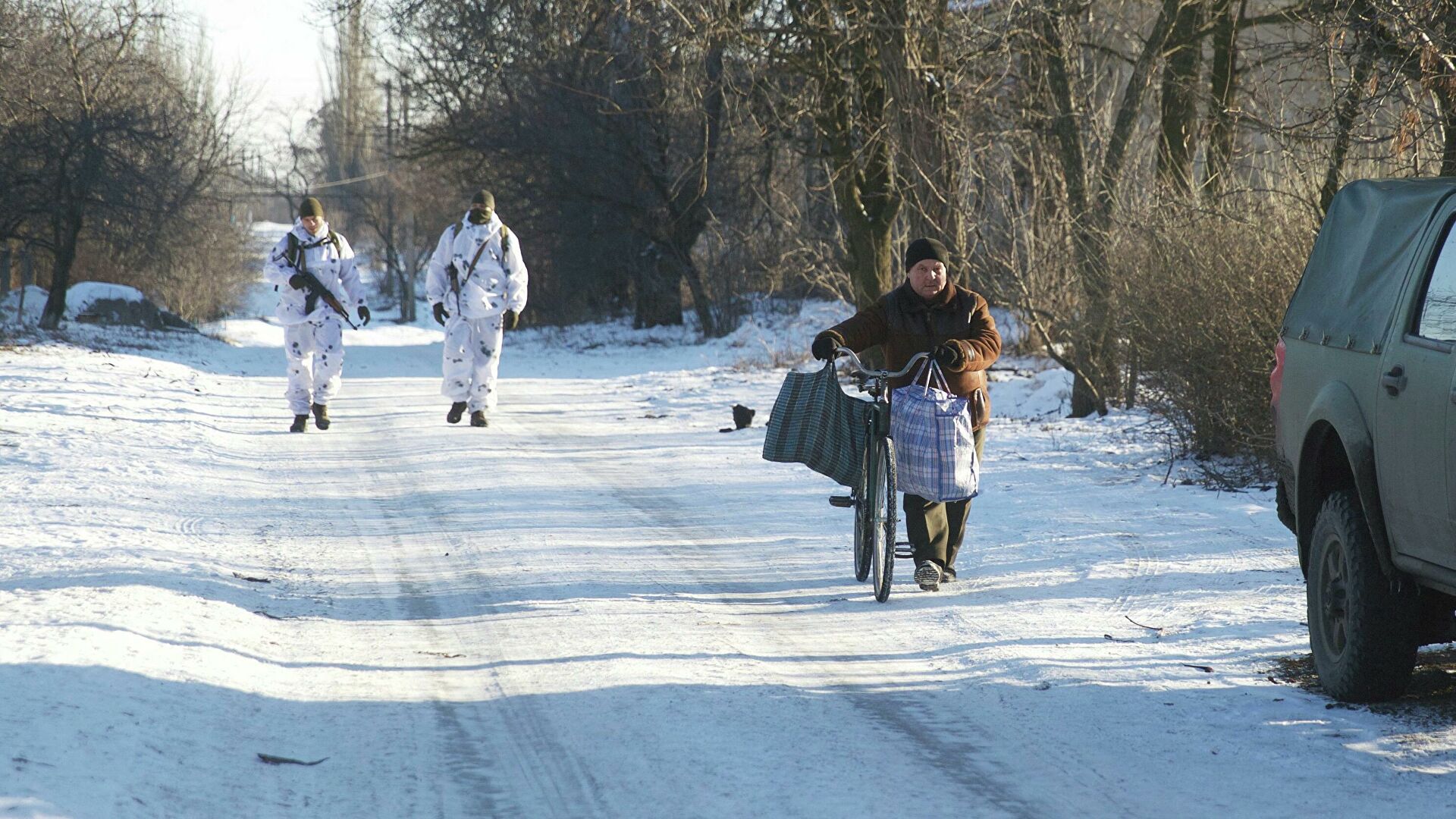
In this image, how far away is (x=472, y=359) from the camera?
13664 millimetres

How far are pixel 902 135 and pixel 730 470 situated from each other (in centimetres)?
526

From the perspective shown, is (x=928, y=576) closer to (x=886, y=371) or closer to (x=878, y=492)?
(x=878, y=492)

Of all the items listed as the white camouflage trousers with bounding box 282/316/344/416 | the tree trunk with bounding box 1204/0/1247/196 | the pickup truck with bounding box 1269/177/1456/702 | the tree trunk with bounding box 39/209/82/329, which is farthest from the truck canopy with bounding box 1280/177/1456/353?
the tree trunk with bounding box 39/209/82/329

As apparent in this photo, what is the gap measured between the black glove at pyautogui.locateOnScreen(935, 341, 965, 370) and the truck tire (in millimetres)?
1900

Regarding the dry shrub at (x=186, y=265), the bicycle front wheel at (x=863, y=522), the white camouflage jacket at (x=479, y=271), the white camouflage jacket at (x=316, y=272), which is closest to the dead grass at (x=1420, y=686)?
the bicycle front wheel at (x=863, y=522)

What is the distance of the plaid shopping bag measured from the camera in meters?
6.80

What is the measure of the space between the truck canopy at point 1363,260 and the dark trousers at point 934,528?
6.09 ft

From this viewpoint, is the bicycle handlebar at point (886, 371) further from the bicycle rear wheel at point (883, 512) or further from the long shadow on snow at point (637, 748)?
the long shadow on snow at point (637, 748)

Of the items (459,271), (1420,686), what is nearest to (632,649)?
(1420,686)

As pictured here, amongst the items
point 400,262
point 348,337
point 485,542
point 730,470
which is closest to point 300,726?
point 485,542

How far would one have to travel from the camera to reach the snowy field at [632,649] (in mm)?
4191

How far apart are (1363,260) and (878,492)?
2440 millimetres

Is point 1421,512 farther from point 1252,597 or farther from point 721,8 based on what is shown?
point 721,8

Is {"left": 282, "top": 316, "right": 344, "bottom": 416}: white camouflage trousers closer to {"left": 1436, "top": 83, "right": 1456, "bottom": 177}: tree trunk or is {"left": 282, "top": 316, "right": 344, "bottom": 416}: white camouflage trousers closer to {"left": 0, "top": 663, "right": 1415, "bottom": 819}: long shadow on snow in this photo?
{"left": 0, "top": 663, "right": 1415, "bottom": 819}: long shadow on snow
